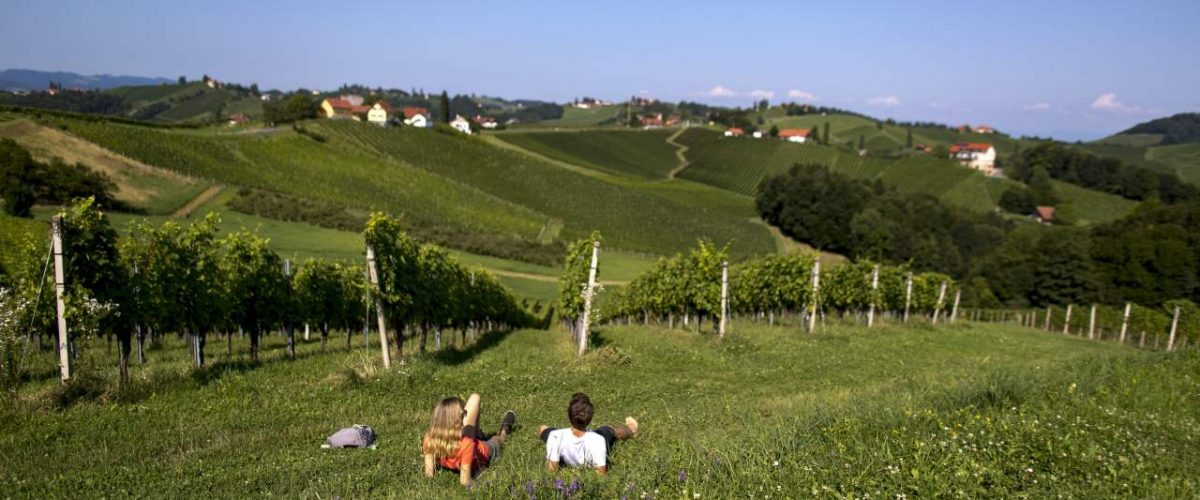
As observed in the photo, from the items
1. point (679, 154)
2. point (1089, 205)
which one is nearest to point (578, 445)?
point (1089, 205)

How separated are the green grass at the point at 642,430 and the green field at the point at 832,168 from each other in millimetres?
102780

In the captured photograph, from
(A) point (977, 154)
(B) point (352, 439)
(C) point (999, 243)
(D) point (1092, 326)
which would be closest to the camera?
(B) point (352, 439)

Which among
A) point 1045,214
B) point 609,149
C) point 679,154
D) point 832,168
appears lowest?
point 1045,214

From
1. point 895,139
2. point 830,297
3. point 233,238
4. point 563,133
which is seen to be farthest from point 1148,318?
point 895,139

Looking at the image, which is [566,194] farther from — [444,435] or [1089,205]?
[1089,205]

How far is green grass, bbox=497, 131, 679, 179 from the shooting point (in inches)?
4604

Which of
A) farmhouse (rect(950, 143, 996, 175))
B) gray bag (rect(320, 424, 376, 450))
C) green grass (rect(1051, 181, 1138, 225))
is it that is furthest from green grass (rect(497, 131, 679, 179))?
gray bag (rect(320, 424, 376, 450))

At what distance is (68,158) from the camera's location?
46.2 m

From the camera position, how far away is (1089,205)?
11181 centimetres

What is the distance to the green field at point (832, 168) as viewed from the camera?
116750 mm

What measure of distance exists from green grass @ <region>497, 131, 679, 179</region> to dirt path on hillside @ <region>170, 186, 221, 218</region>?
66327 millimetres

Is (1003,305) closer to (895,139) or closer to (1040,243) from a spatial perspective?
(1040,243)

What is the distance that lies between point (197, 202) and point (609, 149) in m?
93.3

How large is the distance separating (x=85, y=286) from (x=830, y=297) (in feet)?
86.7
